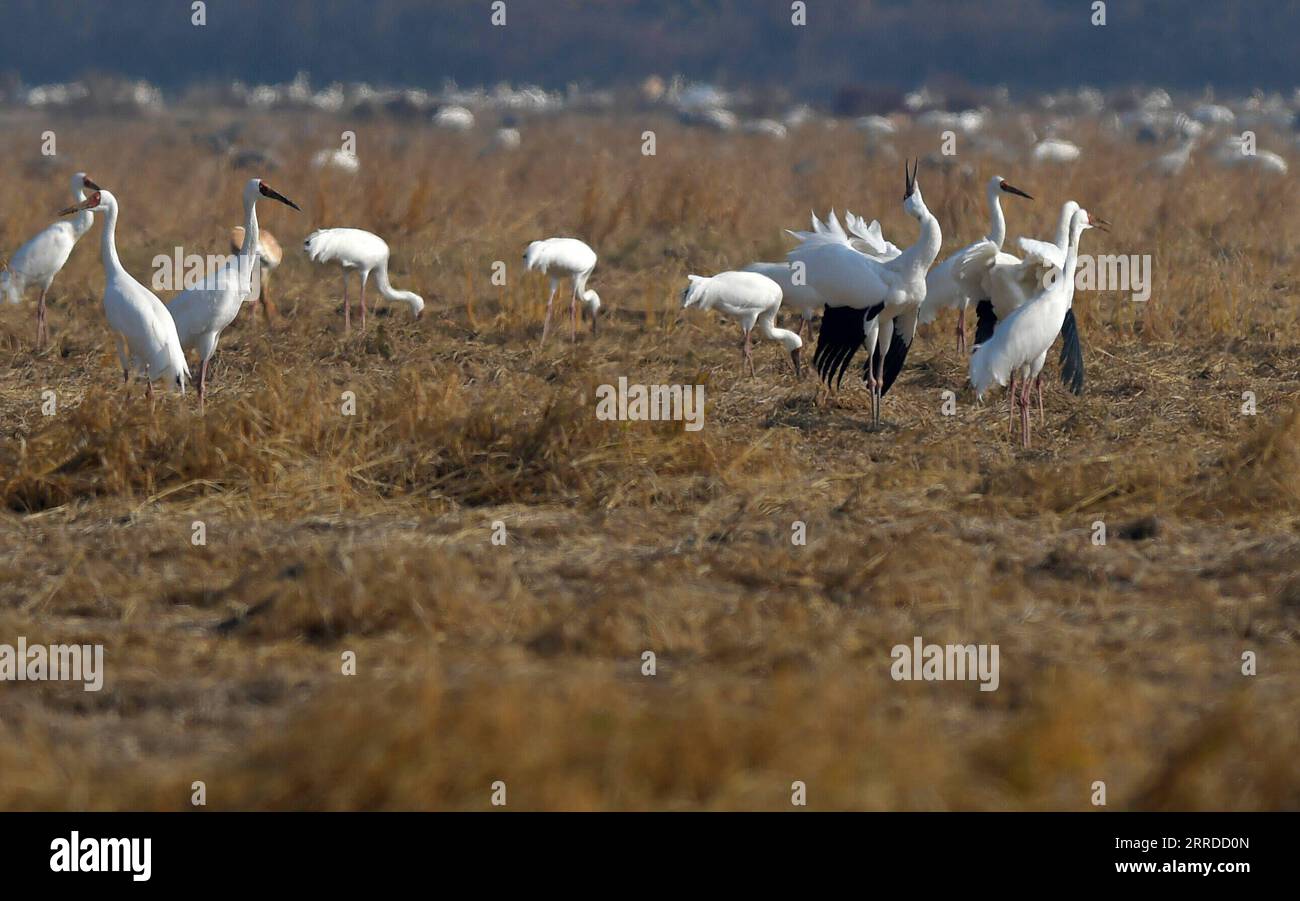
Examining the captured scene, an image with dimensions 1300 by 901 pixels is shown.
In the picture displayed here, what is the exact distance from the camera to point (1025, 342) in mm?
7996

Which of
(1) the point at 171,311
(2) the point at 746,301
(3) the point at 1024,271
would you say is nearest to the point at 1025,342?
(3) the point at 1024,271

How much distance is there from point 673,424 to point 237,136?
21.1 m

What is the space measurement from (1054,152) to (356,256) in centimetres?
1227

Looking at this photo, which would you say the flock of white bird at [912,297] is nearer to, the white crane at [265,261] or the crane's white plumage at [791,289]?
the crane's white plumage at [791,289]

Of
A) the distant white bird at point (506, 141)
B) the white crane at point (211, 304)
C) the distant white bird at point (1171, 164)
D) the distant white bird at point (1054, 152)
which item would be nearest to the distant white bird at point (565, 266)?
the white crane at point (211, 304)

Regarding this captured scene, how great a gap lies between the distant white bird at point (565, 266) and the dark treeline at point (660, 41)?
44837mm

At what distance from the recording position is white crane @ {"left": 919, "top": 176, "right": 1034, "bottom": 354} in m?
8.57

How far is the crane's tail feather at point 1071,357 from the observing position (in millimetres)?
8977

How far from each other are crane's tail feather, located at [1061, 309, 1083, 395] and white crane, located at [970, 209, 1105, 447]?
0.78 metres

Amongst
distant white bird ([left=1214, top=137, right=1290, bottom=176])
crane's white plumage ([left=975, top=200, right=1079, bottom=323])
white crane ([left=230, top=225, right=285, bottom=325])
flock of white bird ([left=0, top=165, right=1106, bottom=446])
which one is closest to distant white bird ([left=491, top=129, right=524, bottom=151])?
distant white bird ([left=1214, top=137, right=1290, bottom=176])

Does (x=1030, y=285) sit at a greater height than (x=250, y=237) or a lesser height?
lesser

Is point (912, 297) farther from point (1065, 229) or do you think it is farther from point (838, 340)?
point (1065, 229)

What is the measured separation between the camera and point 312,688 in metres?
5.02
